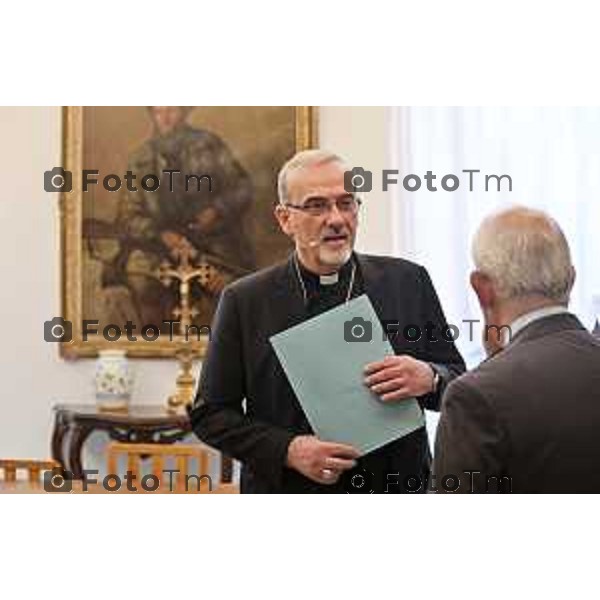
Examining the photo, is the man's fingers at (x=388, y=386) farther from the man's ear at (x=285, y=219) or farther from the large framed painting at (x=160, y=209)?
the large framed painting at (x=160, y=209)

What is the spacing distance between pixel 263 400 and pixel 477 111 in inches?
37.7

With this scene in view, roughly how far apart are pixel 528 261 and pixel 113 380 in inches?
60.1

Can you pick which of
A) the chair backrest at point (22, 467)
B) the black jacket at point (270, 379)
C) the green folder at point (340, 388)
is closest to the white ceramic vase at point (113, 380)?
the chair backrest at point (22, 467)

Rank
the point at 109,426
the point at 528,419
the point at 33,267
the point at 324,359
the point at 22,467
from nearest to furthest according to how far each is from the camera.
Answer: the point at 528,419 → the point at 324,359 → the point at 22,467 → the point at 33,267 → the point at 109,426

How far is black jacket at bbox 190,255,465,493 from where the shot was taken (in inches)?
62.9

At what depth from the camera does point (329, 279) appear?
5.42 ft

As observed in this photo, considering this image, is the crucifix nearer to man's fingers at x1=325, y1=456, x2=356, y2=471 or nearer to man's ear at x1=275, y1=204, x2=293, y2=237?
man's ear at x1=275, y1=204, x2=293, y2=237

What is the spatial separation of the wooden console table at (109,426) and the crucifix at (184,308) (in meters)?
0.05

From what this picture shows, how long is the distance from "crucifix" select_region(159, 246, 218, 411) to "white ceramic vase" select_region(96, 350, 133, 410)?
13cm

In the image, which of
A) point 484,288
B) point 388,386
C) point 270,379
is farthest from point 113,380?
point 484,288

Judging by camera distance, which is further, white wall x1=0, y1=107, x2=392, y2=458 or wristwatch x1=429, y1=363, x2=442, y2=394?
white wall x1=0, y1=107, x2=392, y2=458

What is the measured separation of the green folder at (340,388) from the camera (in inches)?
63.1

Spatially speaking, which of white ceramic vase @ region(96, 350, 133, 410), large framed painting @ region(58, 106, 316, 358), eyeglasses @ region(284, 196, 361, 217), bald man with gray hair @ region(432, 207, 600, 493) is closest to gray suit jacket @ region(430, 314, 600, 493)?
bald man with gray hair @ region(432, 207, 600, 493)

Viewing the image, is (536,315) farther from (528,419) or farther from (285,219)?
(285,219)
